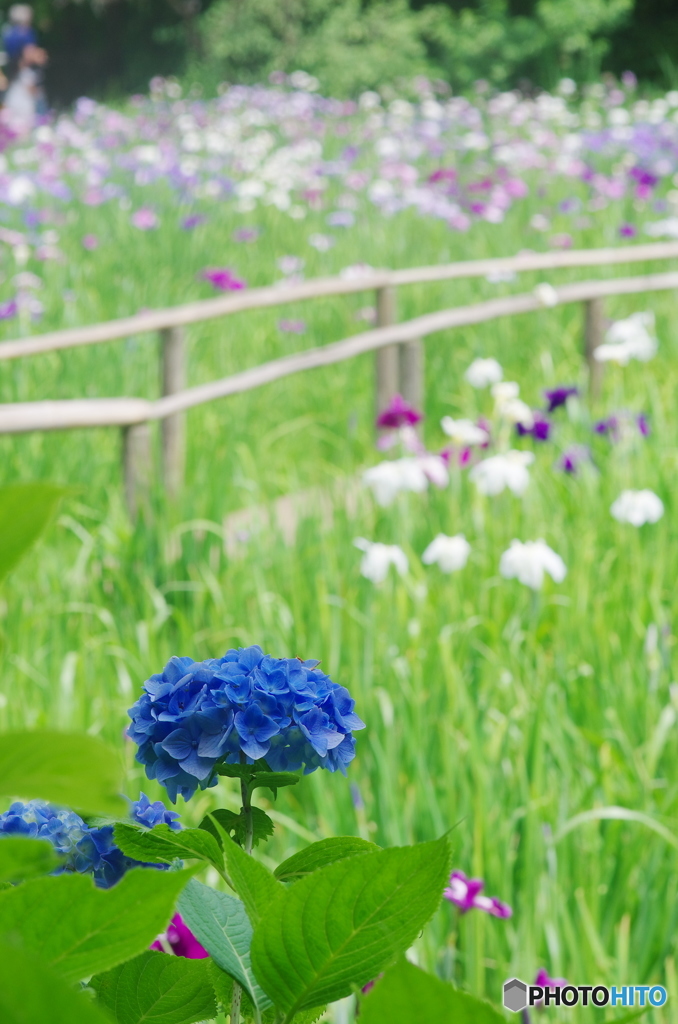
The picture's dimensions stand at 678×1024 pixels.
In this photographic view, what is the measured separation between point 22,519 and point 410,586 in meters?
2.00

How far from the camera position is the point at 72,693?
1981 mm

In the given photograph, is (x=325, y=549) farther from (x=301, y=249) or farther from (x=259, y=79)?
(x=259, y=79)

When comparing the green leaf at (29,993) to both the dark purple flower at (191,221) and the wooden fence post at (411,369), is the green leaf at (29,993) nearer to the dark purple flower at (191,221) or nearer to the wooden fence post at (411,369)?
the wooden fence post at (411,369)

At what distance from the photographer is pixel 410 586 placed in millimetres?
2244

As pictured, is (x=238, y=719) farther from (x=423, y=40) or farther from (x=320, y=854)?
(x=423, y=40)

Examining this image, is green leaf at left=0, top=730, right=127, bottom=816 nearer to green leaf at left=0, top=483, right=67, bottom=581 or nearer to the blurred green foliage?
green leaf at left=0, top=483, right=67, bottom=581

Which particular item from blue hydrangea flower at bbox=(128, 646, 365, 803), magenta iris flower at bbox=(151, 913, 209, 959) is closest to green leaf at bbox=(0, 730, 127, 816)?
blue hydrangea flower at bbox=(128, 646, 365, 803)

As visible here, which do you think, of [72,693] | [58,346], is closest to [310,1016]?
[72,693]

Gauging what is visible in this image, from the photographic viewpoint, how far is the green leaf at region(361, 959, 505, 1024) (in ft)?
1.00

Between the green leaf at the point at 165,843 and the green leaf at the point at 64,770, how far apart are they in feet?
0.60

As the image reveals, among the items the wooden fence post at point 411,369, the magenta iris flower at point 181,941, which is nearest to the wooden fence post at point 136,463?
the wooden fence post at point 411,369

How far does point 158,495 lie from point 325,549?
521mm

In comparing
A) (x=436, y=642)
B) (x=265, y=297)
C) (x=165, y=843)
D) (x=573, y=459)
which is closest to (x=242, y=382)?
(x=265, y=297)

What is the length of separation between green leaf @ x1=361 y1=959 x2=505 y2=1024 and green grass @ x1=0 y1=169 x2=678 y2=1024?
235mm
